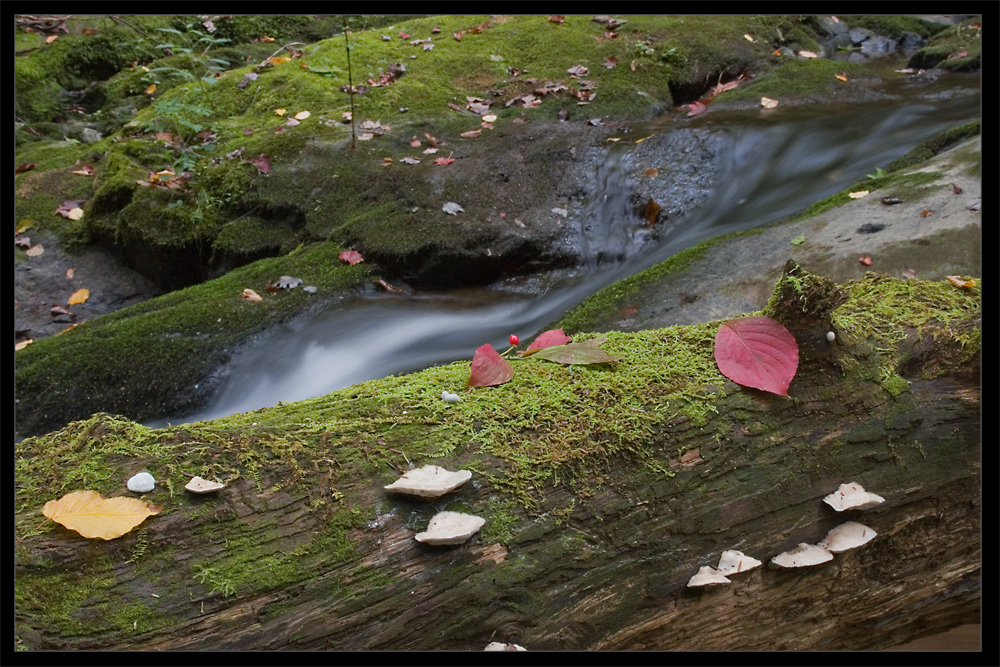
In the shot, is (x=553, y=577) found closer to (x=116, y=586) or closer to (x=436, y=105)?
(x=116, y=586)

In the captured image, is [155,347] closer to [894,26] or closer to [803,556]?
[803,556]

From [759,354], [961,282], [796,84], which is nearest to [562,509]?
[759,354]

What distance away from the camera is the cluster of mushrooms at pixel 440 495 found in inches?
60.0

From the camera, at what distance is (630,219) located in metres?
5.34

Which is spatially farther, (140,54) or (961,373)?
(140,54)

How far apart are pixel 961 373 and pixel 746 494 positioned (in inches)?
36.6

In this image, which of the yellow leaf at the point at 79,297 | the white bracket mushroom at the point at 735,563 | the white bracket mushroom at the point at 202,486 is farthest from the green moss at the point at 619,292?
the yellow leaf at the point at 79,297

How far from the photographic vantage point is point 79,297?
17.9 feet

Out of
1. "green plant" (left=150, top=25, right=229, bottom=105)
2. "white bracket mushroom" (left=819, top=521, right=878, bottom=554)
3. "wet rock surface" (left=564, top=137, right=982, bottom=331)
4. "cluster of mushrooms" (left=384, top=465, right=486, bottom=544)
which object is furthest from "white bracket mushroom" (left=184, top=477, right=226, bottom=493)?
"green plant" (left=150, top=25, right=229, bottom=105)

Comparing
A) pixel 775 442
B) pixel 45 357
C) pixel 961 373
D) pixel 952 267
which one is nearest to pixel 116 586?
pixel 775 442

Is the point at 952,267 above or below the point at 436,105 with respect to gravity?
below

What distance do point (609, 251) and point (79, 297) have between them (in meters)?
4.55

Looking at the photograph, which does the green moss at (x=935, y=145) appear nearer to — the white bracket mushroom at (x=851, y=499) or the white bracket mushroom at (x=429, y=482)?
the white bracket mushroom at (x=851, y=499)

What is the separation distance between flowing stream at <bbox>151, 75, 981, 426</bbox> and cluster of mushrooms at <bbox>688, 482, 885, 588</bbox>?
2751mm
